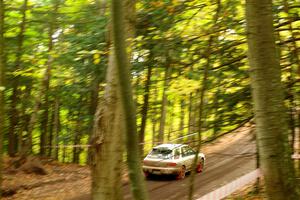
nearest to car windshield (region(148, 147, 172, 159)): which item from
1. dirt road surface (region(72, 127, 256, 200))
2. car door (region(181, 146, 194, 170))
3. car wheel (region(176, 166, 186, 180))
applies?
car door (region(181, 146, 194, 170))

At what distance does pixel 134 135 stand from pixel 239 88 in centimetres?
511

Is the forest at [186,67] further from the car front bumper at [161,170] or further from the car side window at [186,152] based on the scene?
the car side window at [186,152]

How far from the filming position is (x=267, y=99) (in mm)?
3492

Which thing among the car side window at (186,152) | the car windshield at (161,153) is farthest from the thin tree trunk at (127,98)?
the car side window at (186,152)

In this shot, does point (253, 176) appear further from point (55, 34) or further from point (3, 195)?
point (55, 34)

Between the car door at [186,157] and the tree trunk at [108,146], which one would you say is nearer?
the tree trunk at [108,146]

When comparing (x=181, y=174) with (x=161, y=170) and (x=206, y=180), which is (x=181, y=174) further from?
(x=206, y=180)

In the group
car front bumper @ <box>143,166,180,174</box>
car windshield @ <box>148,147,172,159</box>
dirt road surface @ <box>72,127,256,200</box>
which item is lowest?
dirt road surface @ <box>72,127,256,200</box>

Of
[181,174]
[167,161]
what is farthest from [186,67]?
[181,174]

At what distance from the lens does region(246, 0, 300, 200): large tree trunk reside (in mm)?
3498

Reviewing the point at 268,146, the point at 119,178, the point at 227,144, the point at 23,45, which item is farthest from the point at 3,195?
the point at 227,144

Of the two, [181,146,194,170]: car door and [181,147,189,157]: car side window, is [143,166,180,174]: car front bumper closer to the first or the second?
[181,146,194,170]: car door

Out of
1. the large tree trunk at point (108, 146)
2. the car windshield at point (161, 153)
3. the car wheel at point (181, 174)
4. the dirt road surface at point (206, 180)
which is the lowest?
the dirt road surface at point (206, 180)

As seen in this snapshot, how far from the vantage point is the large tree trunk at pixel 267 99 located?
350cm
